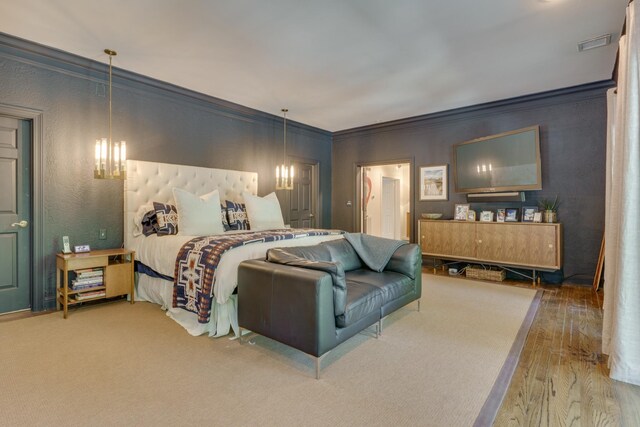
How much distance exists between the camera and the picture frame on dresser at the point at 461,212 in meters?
5.28

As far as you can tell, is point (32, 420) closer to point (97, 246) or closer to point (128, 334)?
point (128, 334)

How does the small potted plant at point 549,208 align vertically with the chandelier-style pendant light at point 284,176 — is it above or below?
below

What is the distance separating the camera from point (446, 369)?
223 centimetres

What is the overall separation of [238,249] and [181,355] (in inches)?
36.0

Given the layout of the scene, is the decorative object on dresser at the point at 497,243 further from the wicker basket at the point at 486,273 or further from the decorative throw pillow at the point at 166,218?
the decorative throw pillow at the point at 166,218

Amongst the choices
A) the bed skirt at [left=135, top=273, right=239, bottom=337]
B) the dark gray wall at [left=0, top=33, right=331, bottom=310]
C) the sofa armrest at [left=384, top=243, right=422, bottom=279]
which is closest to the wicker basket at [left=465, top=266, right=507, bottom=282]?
the sofa armrest at [left=384, top=243, right=422, bottom=279]

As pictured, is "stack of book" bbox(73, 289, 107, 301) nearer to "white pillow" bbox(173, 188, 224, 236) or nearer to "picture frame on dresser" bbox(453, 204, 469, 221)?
"white pillow" bbox(173, 188, 224, 236)

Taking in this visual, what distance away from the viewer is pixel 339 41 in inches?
122

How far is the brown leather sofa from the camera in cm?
210

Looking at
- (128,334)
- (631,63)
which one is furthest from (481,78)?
(128,334)

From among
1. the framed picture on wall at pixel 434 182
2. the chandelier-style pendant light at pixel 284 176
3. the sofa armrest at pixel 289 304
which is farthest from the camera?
the framed picture on wall at pixel 434 182

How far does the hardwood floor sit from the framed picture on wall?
2.89 meters

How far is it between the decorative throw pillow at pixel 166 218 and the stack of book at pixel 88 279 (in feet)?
2.33

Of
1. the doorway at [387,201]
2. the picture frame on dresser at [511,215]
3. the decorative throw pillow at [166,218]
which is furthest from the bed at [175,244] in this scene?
the doorway at [387,201]
